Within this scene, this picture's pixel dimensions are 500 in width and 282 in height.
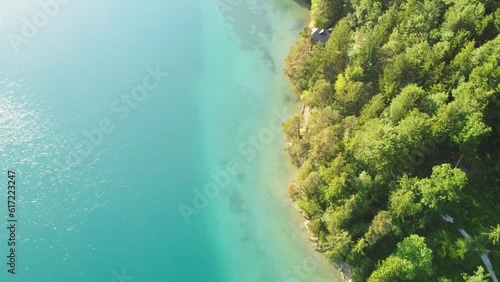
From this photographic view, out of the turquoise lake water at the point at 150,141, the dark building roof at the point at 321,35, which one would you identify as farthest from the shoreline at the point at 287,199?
the dark building roof at the point at 321,35

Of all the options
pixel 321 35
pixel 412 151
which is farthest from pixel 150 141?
pixel 412 151

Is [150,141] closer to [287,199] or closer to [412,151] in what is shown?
[287,199]

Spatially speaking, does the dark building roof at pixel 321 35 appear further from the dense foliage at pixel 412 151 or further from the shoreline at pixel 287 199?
the dense foliage at pixel 412 151

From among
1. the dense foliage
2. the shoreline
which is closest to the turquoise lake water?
the shoreline

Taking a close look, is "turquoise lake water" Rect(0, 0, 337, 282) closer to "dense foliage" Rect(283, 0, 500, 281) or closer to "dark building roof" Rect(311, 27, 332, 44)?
"dark building roof" Rect(311, 27, 332, 44)

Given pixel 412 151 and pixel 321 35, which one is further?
pixel 321 35

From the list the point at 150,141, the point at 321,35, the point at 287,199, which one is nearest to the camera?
the point at 287,199

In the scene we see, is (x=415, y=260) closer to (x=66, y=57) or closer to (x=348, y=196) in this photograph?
(x=348, y=196)

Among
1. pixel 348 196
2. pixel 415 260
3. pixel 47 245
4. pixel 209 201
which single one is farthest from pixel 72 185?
pixel 415 260
